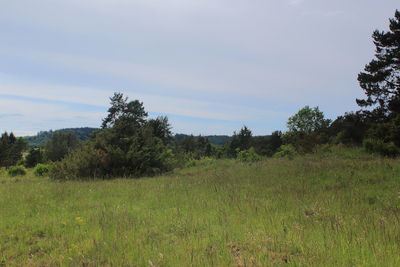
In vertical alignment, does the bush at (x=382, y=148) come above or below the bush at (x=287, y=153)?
above

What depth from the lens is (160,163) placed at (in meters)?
16.0

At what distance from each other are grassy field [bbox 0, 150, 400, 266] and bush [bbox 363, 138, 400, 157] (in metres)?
6.26

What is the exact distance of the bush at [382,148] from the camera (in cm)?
1382

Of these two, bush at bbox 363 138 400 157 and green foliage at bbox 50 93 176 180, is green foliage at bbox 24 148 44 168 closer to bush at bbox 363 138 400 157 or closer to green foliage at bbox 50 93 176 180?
green foliage at bbox 50 93 176 180

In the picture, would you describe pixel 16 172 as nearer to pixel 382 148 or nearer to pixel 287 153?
pixel 287 153

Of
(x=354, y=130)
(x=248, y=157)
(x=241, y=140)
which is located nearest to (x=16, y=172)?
(x=248, y=157)

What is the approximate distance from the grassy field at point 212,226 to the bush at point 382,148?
6.26m

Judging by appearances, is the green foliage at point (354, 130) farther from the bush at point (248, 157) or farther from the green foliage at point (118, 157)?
the green foliage at point (118, 157)

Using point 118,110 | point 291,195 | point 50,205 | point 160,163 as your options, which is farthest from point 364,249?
point 118,110

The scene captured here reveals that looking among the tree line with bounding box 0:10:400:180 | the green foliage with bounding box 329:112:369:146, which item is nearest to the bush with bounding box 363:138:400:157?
the tree line with bounding box 0:10:400:180

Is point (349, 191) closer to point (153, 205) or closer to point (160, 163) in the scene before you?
point (153, 205)

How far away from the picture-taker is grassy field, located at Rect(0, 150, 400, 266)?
3420 mm

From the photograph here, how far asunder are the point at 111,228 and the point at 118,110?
44167 millimetres

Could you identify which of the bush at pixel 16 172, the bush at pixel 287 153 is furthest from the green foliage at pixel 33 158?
the bush at pixel 287 153
